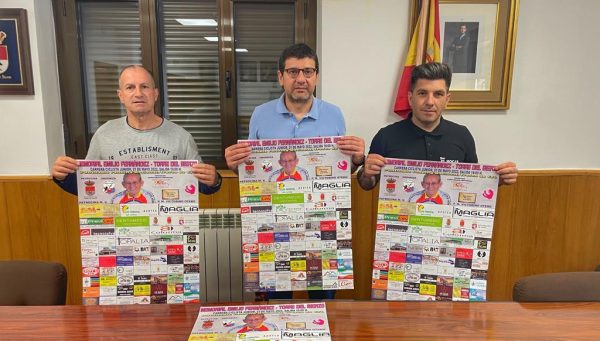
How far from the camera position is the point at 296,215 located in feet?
5.10

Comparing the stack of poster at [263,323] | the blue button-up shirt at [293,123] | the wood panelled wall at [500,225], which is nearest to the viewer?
the stack of poster at [263,323]

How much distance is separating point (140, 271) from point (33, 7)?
2.01m

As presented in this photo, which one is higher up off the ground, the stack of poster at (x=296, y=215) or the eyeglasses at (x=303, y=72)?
the eyeglasses at (x=303, y=72)

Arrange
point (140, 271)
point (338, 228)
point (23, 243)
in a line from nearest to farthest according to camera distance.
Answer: point (140, 271) < point (338, 228) < point (23, 243)

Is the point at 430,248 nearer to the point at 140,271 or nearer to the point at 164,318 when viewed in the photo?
the point at 164,318

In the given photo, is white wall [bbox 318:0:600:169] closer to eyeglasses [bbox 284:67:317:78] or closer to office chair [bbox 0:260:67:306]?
eyeglasses [bbox 284:67:317:78]

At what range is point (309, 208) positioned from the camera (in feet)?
5.10

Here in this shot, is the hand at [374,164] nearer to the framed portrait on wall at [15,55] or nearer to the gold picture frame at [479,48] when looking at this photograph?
the gold picture frame at [479,48]

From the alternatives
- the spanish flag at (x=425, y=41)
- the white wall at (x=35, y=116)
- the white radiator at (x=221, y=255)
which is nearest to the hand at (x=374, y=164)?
the spanish flag at (x=425, y=41)

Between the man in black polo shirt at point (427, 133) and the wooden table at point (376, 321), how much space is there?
2.00ft

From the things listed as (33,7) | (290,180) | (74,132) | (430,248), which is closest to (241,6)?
(33,7)

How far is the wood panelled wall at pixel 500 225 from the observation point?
2.62 metres

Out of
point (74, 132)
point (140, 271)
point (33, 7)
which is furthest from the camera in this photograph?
point (74, 132)

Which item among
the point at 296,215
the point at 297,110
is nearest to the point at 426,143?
the point at 297,110
